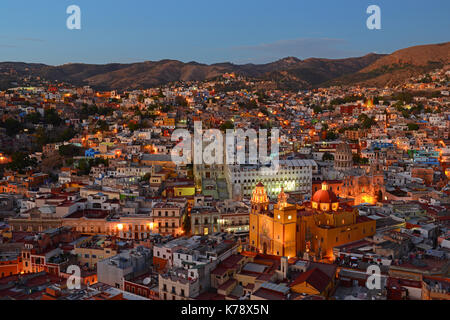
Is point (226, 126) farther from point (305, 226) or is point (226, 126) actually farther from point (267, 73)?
point (267, 73)

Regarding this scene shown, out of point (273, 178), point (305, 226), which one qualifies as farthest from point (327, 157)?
point (305, 226)

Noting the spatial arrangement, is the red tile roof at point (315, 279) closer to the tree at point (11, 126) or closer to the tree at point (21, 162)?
the tree at point (21, 162)

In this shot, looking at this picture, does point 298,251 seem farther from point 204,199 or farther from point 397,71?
point 397,71

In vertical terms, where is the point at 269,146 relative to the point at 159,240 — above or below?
above

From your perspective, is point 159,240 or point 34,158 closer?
point 159,240

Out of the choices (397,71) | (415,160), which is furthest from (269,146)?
(397,71)
